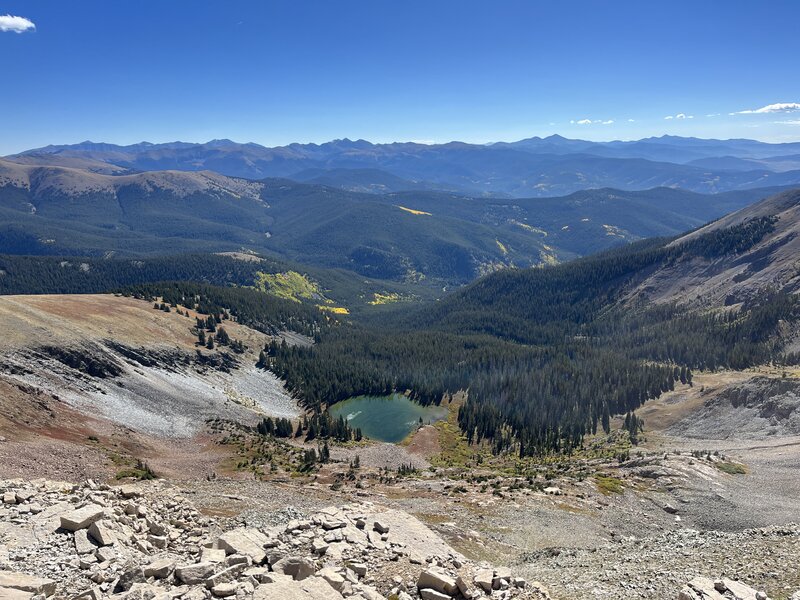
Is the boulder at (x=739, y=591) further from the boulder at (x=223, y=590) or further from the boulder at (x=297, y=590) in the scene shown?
the boulder at (x=223, y=590)

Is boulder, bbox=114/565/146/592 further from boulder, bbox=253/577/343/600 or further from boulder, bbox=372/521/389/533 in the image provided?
boulder, bbox=372/521/389/533

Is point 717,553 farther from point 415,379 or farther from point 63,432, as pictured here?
point 415,379

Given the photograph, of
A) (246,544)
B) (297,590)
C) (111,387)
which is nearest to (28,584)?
(246,544)

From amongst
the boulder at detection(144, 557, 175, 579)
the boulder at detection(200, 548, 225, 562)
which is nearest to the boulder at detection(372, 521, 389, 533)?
the boulder at detection(200, 548, 225, 562)

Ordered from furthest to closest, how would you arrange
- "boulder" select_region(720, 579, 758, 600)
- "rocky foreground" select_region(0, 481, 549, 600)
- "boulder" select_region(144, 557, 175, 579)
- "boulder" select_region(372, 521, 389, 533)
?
"boulder" select_region(372, 521, 389, 533) → "boulder" select_region(720, 579, 758, 600) → "boulder" select_region(144, 557, 175, 579) → "rocky foreground" select_region(0, 481, 549, 600)

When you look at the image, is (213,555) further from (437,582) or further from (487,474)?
(487,474)

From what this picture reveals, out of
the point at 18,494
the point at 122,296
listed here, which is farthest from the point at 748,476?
the point at 122,296
